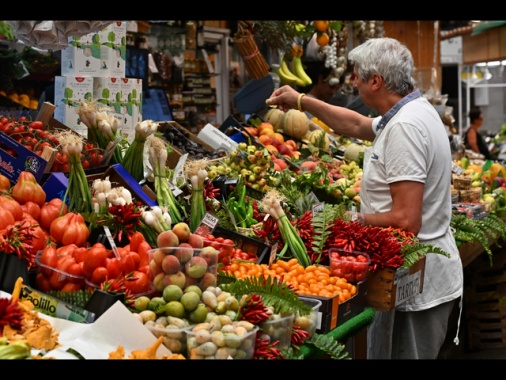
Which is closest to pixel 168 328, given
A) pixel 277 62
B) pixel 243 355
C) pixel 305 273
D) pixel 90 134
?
pixel 243 355

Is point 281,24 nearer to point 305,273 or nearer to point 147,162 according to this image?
point 147,162

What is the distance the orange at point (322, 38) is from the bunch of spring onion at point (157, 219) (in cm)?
506

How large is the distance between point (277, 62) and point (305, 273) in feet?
15.7

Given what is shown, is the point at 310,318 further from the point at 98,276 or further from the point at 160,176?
the point at 160,176

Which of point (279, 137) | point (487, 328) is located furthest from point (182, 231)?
point (487, 328)

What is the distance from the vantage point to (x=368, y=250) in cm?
304

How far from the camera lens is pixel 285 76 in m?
7.21

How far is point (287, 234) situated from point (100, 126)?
107 centimetres

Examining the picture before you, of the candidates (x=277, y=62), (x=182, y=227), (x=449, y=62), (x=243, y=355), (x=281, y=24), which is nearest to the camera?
(x=243, y=355)

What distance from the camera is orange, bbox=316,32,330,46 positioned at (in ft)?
25.1

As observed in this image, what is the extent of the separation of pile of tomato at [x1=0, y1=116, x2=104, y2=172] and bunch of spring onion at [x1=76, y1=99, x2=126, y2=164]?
5 centimetres

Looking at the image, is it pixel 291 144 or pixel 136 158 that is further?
pixel 291 144

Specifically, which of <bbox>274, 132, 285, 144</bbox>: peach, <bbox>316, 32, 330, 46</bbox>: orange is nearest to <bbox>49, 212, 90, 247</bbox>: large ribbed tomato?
<bbox>274, 132, 285, 144</bbox>: peach

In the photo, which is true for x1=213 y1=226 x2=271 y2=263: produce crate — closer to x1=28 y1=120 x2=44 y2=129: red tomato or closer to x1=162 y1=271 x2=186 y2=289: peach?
x1=162 y1=271 x2=186 y2=289: peach
